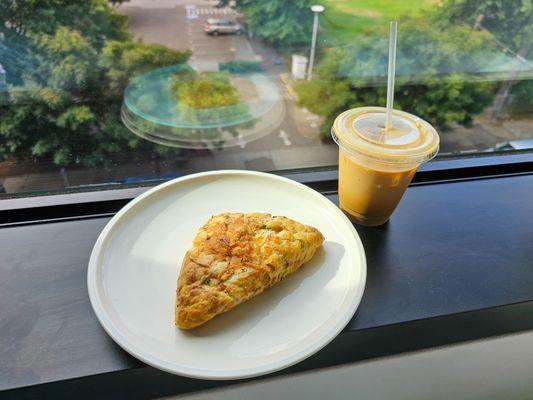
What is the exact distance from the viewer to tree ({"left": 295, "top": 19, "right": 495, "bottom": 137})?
1.21 m

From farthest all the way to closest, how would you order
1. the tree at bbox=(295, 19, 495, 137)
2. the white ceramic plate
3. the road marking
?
the tree at bbox=(295, 19, 495, 137), the road marking, the white ceramic plate

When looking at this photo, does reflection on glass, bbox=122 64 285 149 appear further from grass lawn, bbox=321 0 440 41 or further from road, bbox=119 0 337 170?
grass lawn, bbox=321 0 440 41

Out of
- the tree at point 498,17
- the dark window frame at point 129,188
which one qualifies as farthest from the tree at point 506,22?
the dark window frame at point 129,188

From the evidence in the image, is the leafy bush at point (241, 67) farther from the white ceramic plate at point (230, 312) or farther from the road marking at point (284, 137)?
the white ceramic plate at point (230, 312)

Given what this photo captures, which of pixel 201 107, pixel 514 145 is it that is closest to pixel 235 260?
pixel 201 107

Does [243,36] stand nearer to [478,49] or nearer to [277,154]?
[277,154]

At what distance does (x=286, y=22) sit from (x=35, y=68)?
678 mm

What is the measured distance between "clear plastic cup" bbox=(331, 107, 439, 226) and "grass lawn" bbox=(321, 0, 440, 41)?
21.1 inches

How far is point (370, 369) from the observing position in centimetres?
74

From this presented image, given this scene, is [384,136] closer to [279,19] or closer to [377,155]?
[377,155]

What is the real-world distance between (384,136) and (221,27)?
28.8 inches

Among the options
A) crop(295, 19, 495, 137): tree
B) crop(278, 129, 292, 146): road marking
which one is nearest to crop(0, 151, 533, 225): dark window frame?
crop(278, 129, 292, 146): road marking

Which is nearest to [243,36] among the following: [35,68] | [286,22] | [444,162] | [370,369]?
[286,22]

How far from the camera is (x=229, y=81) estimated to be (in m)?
1.27
